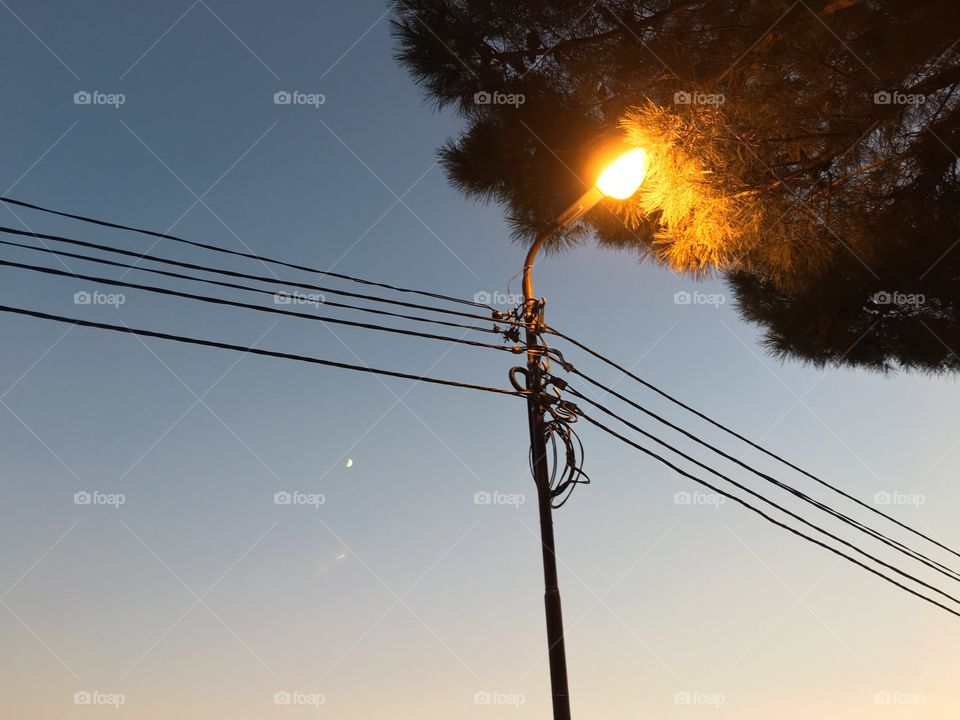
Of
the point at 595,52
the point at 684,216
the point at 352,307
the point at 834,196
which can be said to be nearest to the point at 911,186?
the point at 834,196

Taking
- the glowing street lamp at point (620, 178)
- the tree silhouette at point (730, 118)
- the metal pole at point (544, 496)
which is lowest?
the metal pole at point (544, 496)

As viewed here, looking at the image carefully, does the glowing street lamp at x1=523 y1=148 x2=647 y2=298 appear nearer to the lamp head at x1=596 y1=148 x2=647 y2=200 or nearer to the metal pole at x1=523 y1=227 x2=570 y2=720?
the lamp head at x1=596 y1=148 x2=647 y2=200

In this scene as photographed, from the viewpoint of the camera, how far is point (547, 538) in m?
4.54

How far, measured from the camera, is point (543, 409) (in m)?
5.11

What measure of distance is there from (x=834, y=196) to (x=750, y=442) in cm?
220

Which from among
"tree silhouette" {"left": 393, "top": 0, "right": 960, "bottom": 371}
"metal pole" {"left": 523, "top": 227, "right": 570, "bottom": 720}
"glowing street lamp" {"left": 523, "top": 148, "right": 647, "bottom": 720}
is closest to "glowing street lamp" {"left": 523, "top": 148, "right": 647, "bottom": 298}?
"glowing street lamp" {"left": 523, "top": 148, "right": 647, "bottom": 720}

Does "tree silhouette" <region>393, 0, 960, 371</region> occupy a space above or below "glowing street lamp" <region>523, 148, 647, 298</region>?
above

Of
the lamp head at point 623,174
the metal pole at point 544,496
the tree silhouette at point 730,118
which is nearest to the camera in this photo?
the metal pole at point 544,496

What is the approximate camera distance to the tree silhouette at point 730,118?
5.78 m

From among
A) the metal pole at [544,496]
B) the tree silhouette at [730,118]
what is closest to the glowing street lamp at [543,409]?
the metal pole at [544,496]

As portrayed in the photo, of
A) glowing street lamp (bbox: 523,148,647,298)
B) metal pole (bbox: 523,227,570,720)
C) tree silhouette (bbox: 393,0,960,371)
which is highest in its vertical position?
tree silhouette (bbox: 393,0,960,371)

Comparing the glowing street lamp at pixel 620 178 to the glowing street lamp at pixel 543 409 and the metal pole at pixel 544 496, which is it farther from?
the metal pole at pixel 544 496

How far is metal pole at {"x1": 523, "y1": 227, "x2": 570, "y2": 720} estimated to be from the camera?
166 inches

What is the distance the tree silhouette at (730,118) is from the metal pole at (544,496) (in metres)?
0.97
